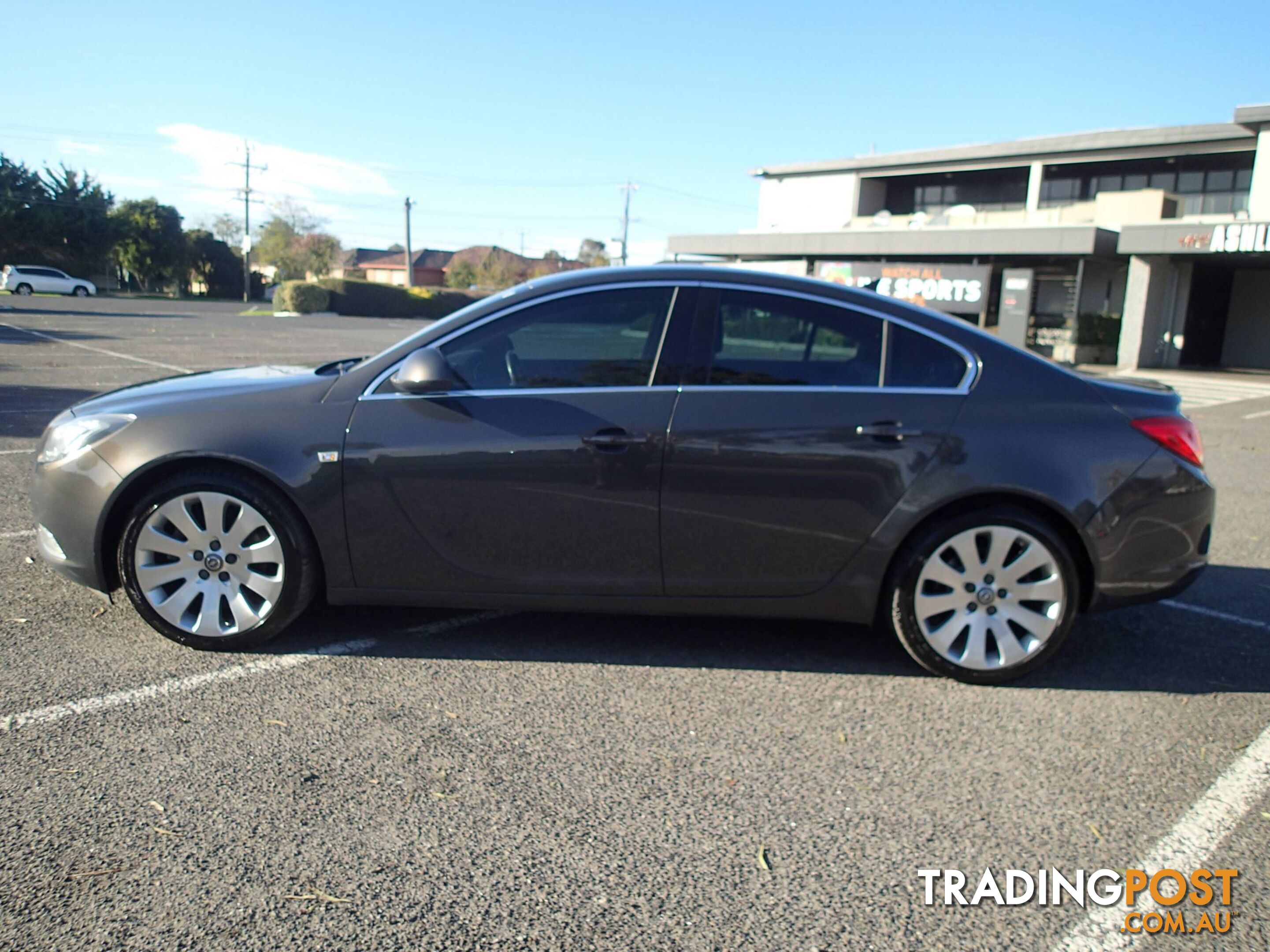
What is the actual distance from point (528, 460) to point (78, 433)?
74.3 inches

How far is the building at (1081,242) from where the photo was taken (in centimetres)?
2633

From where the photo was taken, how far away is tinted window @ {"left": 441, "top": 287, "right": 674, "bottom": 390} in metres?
3.88

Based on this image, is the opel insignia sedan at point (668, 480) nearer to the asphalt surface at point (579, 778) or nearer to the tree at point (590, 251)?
the asphalt surface at point (579, 778)

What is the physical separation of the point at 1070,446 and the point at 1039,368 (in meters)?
0.35

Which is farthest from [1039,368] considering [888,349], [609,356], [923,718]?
[609,356]

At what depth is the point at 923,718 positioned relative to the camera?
3584mm

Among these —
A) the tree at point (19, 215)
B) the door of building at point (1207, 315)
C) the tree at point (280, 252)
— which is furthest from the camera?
the tree at point (280, 252)

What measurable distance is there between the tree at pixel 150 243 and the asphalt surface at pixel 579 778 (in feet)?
222

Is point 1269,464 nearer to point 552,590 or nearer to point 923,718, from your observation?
point 923,718

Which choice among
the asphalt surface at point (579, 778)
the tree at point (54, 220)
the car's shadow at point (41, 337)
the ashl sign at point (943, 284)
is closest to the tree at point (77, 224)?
the tree at point (54, 220)

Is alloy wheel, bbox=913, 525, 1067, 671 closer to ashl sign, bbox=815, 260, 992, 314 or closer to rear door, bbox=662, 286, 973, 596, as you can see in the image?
rear door, bbox=662, 286, 973, 596

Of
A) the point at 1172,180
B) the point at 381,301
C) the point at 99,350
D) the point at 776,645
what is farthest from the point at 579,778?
the point at 381,301

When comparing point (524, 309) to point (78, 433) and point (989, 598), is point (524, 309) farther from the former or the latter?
point (989, 598)

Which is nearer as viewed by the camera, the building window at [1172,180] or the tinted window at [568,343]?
the tinted window at [568,343]
